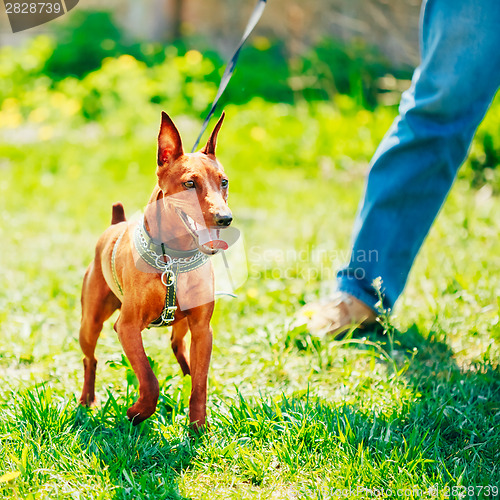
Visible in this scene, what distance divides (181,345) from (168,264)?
1.73 ft

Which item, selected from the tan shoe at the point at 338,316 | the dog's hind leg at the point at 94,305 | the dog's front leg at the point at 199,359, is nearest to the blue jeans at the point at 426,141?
the tan shoe at the point at 338,316

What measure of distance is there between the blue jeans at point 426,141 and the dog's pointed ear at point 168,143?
1413mm

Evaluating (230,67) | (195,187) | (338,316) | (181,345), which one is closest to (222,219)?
(195,187)

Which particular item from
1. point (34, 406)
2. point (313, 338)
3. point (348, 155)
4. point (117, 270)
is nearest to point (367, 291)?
point (313, 338)

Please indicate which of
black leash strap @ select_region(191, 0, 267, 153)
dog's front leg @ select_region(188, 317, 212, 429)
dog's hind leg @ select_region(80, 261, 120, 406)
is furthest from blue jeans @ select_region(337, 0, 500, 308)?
dog's hind leg @ select_region(80, 261, 120, 406)

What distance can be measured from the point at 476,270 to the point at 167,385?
2.06m

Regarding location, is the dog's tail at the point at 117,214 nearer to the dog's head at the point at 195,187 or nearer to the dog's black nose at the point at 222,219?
the dog's head at the point at 195,187

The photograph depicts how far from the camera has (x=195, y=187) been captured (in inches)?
70.4

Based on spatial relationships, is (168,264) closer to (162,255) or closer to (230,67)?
(162,255)

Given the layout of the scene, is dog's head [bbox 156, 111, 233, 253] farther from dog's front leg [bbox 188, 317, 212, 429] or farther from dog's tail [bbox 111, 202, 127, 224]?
dog's tail [bbox 111, 202, 127, 224]

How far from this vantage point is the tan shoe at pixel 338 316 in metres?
2.99

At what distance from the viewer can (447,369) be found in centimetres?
269

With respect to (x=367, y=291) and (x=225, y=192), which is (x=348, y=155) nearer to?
(x=367, y=291)

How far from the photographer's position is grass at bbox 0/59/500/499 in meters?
1.97
